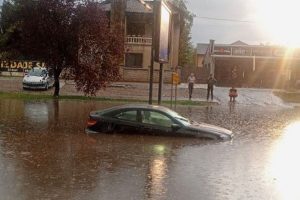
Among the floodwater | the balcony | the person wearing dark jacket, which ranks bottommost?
the floodwater

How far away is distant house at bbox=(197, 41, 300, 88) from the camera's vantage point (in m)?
59.9

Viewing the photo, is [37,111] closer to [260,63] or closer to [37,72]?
[37,72]

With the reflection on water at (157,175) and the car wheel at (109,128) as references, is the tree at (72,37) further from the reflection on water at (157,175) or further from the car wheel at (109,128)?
the reflection on water at (157,175)

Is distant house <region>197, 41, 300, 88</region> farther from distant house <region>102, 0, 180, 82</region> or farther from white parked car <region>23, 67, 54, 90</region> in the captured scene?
white parked car <region>23, 67, 54, 90</region>

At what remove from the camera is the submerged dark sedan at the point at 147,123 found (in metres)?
17.5

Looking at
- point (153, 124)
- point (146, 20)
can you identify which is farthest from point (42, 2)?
point (146, 20)

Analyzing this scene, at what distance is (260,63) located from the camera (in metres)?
60.1

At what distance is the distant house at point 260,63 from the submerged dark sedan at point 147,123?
1674 inches

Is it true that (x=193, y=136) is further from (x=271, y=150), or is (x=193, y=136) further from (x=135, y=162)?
(x=135, y=162)

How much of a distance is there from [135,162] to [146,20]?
47.6m

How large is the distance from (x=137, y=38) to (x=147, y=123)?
1614 inches

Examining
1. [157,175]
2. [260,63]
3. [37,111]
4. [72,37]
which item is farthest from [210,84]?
[157,175]

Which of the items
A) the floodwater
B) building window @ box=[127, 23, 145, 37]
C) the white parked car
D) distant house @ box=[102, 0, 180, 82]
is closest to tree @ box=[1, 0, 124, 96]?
the white parked car

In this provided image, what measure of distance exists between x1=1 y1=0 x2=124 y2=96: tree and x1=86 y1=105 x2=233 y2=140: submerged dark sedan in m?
14.6
